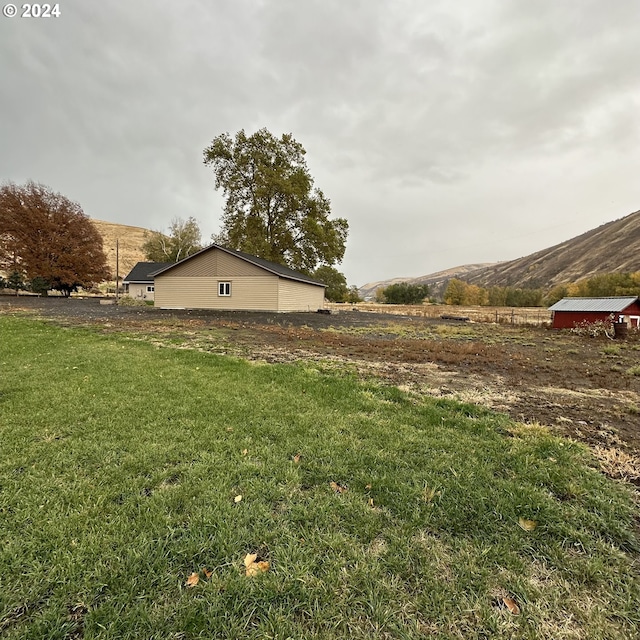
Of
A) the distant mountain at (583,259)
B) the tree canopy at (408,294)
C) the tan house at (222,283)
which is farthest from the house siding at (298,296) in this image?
the distant mountain at (583,259)

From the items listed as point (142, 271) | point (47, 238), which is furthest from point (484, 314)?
point (47, 238)

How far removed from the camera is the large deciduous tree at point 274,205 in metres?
29.2

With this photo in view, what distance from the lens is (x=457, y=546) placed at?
6.16ft

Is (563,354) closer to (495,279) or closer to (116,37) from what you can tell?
(116,37)

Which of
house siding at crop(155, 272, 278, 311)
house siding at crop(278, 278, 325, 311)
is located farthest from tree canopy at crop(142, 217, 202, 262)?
house siding at crop(278, 278, 325, 311)

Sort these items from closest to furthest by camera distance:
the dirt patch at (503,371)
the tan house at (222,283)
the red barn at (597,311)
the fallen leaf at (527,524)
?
the fallen leaf at (527,524), the dirt patch at (503,371), the red barn at (597,311), the tan house at (222,283)

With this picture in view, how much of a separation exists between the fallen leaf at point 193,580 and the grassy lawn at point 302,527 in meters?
0.01

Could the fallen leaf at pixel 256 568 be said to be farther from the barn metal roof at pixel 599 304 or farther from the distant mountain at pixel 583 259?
the distant mountain at pixel 583 259

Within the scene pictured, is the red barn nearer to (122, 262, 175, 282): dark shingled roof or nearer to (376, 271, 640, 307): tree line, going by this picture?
(376, 271, 640, 307): tree line

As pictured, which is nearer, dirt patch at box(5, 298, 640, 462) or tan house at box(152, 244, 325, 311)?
dirt patch at box(5, 298, 640, 462)

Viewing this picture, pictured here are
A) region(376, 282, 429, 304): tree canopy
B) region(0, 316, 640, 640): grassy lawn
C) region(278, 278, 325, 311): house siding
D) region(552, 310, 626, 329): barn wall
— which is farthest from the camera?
region(376, 282, 429, 304): tree canopy

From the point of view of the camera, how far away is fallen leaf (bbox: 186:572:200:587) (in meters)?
1.57

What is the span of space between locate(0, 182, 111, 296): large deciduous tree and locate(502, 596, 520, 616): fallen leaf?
143ft

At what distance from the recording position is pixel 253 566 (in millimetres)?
1679
